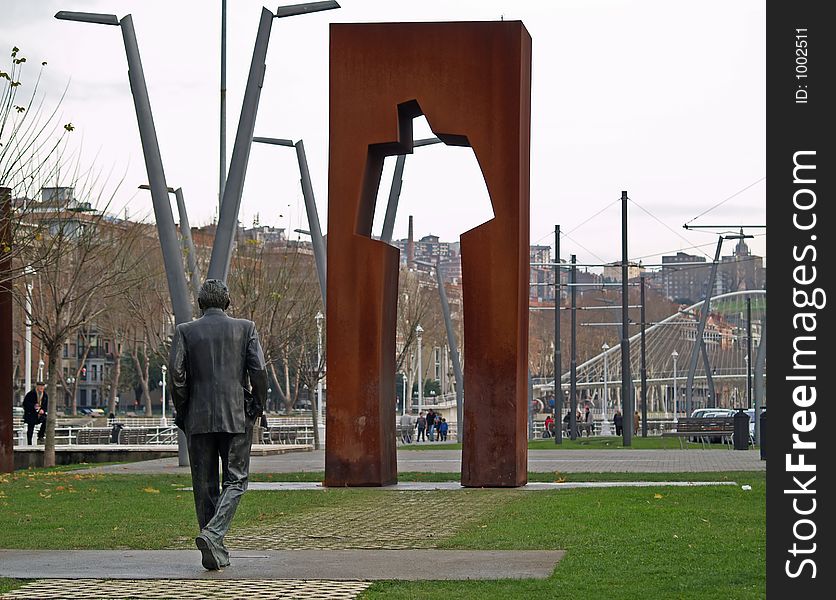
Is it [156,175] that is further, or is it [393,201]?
[393,201]

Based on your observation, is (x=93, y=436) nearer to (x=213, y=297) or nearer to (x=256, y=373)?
(x=213, y=297)

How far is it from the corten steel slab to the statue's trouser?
9345 mm

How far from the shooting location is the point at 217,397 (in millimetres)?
11023

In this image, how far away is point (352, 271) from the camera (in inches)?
829

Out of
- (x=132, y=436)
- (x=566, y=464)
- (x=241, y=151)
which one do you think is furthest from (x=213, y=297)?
(x=132, y=436)

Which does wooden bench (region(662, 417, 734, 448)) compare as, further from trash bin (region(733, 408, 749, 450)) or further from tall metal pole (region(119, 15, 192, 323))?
tall metal pole (region(119, 15, 192, 323))

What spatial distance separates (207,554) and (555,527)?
4225 millimetres

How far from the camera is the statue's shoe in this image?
416 inches

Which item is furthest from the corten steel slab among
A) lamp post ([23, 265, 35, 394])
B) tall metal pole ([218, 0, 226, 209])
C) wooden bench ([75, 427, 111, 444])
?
wooden bench ([75, 427, 111, 444])

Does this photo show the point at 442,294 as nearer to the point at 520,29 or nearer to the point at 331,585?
the point at 520,29

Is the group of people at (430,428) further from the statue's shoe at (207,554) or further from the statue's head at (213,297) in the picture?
the statue's shoe at (207,554)

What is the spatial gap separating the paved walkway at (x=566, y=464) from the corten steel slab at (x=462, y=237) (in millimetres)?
5557

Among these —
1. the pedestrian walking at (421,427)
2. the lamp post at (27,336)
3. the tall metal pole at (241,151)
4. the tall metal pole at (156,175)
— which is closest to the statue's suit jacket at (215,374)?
the tall metal pole at (241,151)
